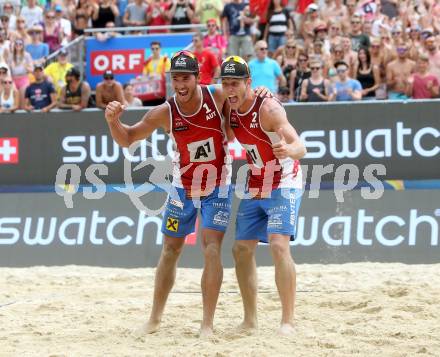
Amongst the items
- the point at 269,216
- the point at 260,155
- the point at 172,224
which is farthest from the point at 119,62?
the point at 269,216

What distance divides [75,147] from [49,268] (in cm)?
169

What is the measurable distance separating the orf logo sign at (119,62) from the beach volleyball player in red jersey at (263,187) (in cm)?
819

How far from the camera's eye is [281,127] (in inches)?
245

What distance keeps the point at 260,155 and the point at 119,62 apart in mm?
8613

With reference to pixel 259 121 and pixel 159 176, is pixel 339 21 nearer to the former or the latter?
pixel 159 176

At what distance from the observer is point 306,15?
14.2 metres

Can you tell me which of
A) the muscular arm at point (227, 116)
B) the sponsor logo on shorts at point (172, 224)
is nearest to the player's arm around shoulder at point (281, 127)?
the muscular arm at point (227, 116)

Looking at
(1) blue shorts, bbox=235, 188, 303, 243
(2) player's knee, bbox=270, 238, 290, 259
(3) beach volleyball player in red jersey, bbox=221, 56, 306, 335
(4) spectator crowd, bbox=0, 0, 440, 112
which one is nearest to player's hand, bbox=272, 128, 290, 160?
(3) beach volleyball player in red jersey, bbox=221, 56, 306, 335

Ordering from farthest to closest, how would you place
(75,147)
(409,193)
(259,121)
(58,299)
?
(75,147), (409,193), (58,299), (259,121)

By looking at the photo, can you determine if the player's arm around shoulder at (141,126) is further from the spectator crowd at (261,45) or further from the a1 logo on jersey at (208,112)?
the spectator crowd at (261,45)

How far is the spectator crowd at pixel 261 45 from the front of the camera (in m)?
12.2

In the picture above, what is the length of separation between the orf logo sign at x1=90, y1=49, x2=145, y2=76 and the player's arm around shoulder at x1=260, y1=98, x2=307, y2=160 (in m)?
8.44

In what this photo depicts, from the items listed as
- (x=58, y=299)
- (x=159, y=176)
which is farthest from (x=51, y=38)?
(x=58, y=299)

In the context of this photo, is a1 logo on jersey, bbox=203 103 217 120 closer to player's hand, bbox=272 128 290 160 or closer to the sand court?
player's hand, bbox=272 128 290 160
